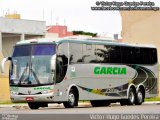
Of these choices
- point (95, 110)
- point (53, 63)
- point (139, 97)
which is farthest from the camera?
point (139, 97)

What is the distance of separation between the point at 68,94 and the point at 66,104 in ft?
1.94

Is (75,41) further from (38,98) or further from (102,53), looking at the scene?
(38,98)

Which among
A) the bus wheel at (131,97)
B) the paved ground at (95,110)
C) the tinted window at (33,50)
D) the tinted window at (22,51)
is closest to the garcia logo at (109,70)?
the bus wheel at (131,97)

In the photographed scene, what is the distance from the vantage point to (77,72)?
3172cm

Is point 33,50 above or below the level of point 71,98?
above

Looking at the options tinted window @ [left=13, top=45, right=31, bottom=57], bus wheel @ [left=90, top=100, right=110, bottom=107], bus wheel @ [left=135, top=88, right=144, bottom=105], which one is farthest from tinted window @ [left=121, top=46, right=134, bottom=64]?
tinted window @ [left=13, top=45, right=31, bottom=57]

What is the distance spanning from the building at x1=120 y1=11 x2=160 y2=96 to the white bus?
32130 millimetres

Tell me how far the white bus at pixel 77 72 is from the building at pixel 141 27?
32130 millimetres

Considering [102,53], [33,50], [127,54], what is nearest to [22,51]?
[33,50]

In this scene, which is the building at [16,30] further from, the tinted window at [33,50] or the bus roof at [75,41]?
the tinted window at [33,50]

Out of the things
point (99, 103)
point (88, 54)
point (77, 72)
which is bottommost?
point (99, 103)

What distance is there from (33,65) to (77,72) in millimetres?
2362

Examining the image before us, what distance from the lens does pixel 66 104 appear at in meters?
31.4

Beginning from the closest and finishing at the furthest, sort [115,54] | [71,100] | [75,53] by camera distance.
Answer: [71,100] → [75,53] → [115,54]
